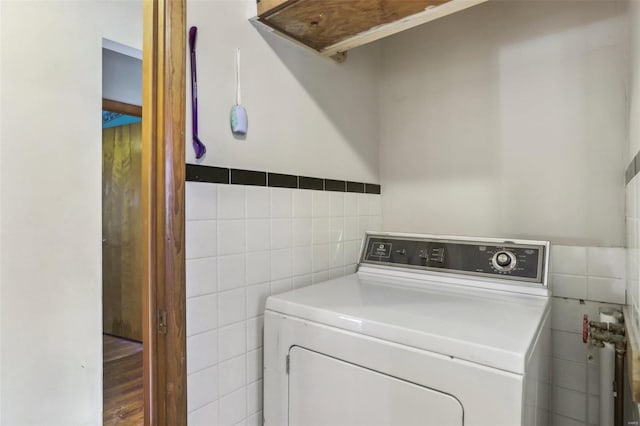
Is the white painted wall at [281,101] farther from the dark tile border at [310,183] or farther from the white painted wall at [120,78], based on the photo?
the white painted wall at [120,78]

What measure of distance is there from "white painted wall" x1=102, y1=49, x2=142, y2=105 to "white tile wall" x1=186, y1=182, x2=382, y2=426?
1.85 m

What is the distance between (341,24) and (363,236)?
960 mm

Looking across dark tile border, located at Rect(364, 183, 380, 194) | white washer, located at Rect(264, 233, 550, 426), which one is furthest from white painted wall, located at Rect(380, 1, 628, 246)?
white washer, located at Rect(264, 233, 550, 426)

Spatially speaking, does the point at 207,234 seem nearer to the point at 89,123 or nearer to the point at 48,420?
the point at 89,123

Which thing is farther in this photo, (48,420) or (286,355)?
(48,420)

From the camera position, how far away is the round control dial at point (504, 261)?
4.18ft

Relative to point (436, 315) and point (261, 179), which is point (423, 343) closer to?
point (436, 315)

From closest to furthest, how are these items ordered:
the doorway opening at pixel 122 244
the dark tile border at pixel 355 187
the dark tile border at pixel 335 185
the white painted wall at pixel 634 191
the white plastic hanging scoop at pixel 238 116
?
1. the white painted wall at pixel 634 191
2. the white plastic hanging scoop at pixel 238 116
3. the dark tile border at pixel 335 185
4. the dark tile border at pixel 355 187
5. the doorway opening at pixel 122 244

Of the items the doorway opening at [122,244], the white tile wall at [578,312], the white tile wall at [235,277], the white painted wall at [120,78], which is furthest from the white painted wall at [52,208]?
the white tile wall at [578,312]

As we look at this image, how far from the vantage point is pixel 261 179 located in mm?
1274

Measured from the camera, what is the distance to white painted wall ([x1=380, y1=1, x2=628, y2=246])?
53.1 inches

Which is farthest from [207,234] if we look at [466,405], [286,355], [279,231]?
[466,405]

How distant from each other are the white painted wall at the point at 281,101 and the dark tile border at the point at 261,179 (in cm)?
2

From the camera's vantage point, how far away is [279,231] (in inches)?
52.4
